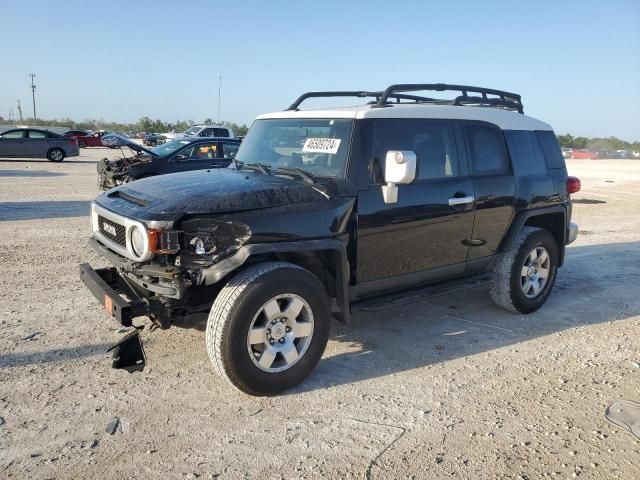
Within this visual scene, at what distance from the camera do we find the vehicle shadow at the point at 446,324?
14.0ft

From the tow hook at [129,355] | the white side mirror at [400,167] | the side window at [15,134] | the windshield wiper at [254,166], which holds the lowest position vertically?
the tow hook at [129,355]

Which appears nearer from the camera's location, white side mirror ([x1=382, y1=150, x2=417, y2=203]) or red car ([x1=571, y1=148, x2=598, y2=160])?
white side mirror ([x1=382, y1=150, x2=417, y2=203])

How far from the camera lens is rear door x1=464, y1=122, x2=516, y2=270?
497cm

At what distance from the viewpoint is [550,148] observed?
583 cm

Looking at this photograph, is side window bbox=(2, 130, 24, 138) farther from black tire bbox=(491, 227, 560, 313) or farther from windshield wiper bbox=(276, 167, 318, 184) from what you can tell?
black tire bbox=(491, 227, 560, 313)

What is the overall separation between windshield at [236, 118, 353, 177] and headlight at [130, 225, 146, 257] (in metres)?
1.44

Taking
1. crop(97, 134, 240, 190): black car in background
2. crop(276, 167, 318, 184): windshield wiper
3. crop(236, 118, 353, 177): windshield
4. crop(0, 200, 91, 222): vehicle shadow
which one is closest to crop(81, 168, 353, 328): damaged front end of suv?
crop(276, 167, 318, 184): windshield wiper

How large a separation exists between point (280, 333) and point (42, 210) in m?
8.91

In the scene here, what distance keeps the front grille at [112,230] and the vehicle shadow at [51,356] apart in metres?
0.94

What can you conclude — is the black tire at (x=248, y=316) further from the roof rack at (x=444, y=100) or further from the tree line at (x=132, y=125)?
the tree line at (x=132, y=125)

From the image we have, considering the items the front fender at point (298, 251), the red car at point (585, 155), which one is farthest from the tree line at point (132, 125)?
the front fender at point (298, 251)

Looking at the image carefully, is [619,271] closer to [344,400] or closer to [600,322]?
[600,322]

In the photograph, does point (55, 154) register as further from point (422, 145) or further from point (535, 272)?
point (535, 272)

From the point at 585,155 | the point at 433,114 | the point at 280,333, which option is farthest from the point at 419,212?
the point at 585,155
